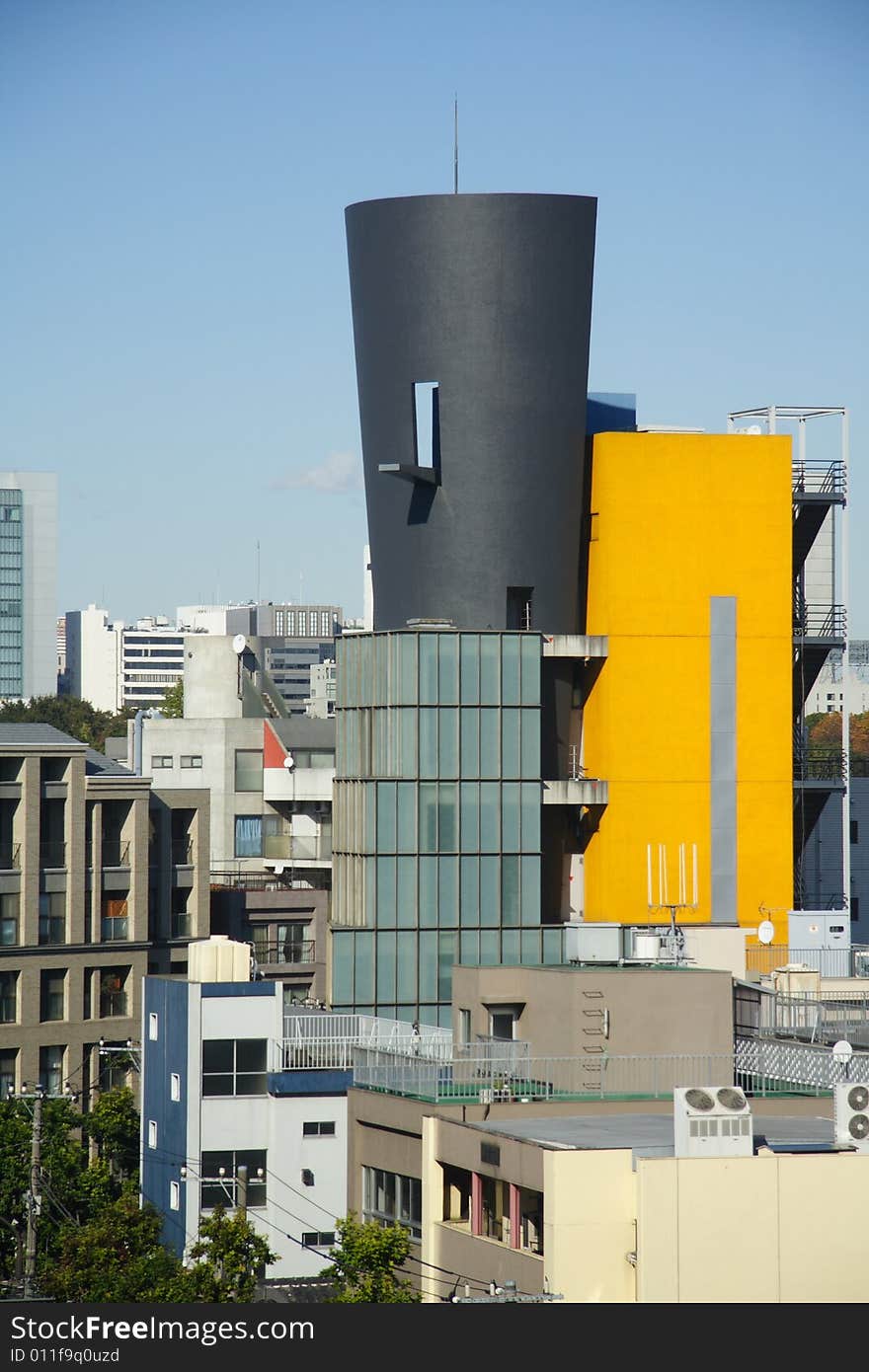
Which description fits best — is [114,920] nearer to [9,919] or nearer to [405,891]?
[9,919]

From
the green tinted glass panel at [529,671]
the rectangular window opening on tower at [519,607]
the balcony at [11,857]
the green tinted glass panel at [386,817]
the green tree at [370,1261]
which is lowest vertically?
the green tree at [370,1261]

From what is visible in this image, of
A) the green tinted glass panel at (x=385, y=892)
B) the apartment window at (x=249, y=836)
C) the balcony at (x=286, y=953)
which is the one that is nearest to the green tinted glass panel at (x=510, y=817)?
the green tinted glass panel at (x=385, y=892)

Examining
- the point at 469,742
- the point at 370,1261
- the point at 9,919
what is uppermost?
the point at 469,742

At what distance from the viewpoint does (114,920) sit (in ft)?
365

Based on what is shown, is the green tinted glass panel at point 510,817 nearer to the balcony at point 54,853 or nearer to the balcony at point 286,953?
the balcony at point 54,853

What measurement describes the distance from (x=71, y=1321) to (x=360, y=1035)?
37.7 metres

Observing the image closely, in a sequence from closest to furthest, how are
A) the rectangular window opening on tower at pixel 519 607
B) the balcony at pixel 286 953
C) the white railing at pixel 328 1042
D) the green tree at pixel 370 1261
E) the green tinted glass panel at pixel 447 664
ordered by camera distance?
the green tree at pixel 370 1261 < the white railing at pixel 328 1042 < the green tinted glass panel at pixel 447 664 < the rectangular window opening on tower at pixel 519 607 < the balcony at pixel 286 953

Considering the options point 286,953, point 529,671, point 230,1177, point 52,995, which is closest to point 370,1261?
point 230,1177

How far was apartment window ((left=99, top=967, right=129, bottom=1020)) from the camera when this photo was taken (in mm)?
109500

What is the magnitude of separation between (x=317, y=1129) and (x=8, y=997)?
35391 millimetres

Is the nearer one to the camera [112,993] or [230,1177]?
[230,1177]

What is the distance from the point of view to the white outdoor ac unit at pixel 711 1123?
50500mm

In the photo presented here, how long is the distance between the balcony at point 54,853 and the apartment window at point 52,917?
4.08 feet

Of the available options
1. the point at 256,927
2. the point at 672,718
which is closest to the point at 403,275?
the point at 672,718
